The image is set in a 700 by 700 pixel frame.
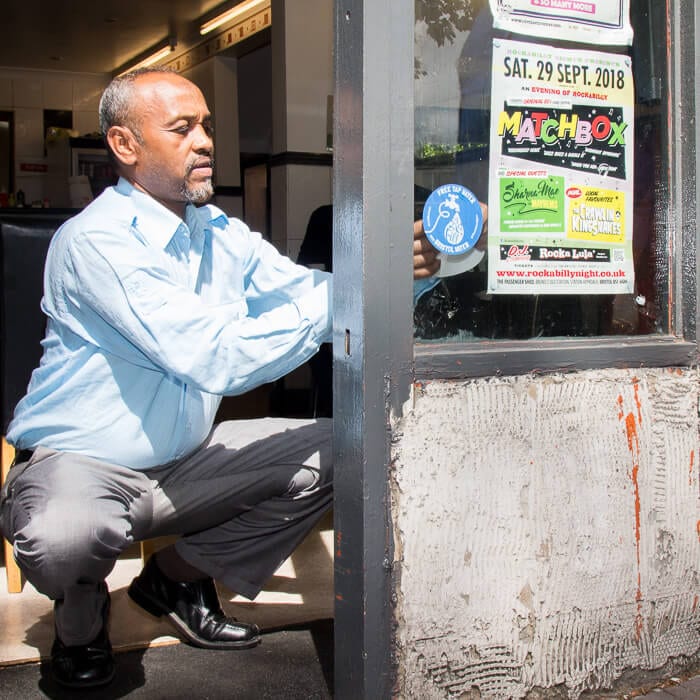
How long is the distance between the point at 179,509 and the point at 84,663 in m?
0.43

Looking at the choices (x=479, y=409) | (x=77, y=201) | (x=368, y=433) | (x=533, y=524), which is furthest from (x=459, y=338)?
(x=77, y=201)

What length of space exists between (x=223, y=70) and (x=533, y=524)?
8995 millimetres

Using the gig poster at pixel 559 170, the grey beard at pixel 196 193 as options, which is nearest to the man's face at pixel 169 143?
the grey beard at pixel 196 193

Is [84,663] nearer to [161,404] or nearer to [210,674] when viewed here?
[210,674]

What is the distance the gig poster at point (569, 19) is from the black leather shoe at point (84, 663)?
1.74m

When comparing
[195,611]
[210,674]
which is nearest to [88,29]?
[195,611]

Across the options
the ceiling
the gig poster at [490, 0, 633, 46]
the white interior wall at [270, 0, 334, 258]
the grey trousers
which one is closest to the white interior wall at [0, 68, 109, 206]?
the ceiling

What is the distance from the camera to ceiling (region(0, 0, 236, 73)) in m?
9.59

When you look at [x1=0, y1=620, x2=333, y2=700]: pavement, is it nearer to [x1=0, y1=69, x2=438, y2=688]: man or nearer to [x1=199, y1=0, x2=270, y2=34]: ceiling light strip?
[x1=0, y1=69, x2=438, y2=688]: man

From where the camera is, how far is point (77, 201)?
597 centimetres

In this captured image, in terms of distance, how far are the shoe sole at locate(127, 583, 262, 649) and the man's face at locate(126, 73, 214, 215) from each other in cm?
114

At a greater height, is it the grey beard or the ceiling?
the ceiling

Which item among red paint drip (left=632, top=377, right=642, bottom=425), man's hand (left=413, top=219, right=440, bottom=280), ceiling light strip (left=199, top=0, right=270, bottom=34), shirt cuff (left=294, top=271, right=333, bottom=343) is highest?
ceiling light strip (left=199, top=0, right=270, bottom=34)

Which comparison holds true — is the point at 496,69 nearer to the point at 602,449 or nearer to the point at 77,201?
the point at 602,449
